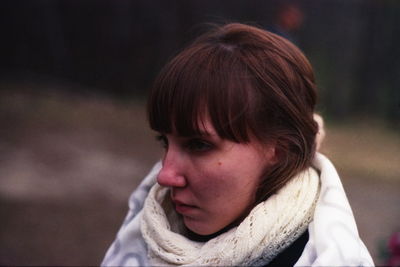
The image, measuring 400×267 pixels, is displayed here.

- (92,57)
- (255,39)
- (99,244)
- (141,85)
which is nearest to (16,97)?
(92,57)

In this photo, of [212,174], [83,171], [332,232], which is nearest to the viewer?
[332,232]

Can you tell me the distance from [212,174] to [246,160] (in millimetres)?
102

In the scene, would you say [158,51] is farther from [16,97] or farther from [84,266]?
[84,266]

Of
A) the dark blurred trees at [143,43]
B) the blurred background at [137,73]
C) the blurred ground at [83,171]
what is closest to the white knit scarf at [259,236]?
the blurred ground at [83,171]

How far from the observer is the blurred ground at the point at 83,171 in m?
3.89

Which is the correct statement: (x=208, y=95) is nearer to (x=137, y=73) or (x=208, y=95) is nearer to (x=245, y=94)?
(x=245, y=94)

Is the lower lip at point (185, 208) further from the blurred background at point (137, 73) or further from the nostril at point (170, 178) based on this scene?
the blurred background at point (137, 73)

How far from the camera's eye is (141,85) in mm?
7461

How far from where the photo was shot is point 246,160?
4.83 ft

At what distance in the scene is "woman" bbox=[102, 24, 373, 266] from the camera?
4.62 feet

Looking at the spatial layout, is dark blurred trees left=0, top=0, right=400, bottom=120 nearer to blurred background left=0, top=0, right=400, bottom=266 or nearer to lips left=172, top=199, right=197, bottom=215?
blurred background left=0, top=0, right=400, bottom=266

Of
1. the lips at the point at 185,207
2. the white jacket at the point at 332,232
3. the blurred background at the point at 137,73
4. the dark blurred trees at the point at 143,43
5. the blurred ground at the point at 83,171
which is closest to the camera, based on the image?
the white jacket at the point at 332,232

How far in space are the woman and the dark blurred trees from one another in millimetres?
5677

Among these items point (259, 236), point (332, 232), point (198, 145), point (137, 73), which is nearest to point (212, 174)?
point (198, 145)
